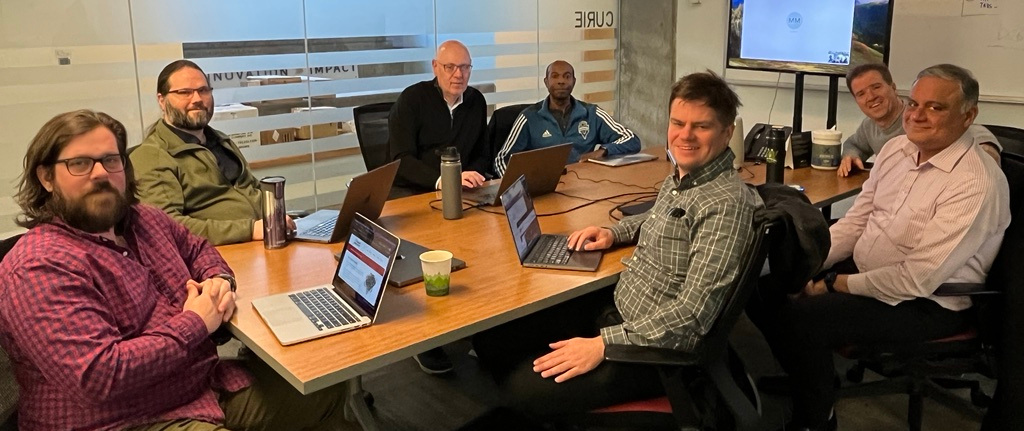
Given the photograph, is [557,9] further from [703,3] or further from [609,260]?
[609,260]

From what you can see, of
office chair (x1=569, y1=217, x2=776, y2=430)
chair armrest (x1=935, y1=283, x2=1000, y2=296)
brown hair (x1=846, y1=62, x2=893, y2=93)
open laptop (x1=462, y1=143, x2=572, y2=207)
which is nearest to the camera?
office chair (x1=569, y1=217, x2=776, y2=430)

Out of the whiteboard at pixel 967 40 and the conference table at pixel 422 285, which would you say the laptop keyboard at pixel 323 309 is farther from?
the whiteboard at pixel 967 40

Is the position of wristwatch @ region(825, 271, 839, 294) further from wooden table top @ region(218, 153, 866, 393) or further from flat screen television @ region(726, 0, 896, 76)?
flat screen television @ region(726, 0, 896, 76)

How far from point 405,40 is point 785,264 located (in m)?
3.46

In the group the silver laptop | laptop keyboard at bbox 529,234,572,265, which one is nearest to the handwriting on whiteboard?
the silver laptop

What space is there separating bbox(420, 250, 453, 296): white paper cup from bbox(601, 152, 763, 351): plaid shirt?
0.39 m

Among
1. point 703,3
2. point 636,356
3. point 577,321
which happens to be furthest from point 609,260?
point 703,3

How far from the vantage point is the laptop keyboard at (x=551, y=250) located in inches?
84.9

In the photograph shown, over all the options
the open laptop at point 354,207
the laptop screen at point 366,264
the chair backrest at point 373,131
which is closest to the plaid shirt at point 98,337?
the laptop screen at point 366,264

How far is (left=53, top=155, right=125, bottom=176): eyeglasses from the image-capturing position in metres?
1.67

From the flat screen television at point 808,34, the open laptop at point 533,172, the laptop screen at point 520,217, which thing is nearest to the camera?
the laptop screen at point 520,217

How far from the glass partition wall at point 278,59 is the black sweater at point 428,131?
3.71ft

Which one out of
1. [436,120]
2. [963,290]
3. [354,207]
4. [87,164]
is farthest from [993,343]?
[87,164]

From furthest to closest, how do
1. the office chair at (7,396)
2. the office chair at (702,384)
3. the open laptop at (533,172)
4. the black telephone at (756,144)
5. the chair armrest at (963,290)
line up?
the black telephone at (756,144) → the open laptop at (533,172) → the chair armrest at (963,290) → the office chair at (702,384) → the office chair at (7,396)
